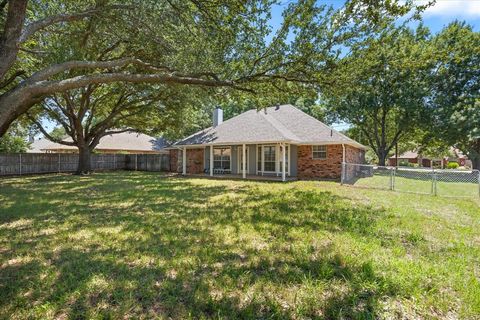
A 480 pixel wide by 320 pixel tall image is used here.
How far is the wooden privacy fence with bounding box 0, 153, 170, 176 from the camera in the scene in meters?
17.8

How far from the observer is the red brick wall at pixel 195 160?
64.7ft

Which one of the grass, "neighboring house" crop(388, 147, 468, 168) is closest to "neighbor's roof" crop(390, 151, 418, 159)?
"neighboring house" crop(388, 147, 468, 168)

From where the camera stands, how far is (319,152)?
16031 mm

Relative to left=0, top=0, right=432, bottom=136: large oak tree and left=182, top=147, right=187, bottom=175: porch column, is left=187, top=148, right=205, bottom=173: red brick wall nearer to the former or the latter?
left=182, top=147, right=187, bottom=175: porch column

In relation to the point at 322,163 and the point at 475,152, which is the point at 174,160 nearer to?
Result: the point at 322,163

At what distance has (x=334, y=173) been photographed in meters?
15.5

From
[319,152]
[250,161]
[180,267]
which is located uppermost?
[319,152]

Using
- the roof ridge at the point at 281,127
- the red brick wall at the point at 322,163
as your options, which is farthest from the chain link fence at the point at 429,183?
the roof ridge at the point at 281,127

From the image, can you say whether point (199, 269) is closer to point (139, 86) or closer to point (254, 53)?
point (254, 53)

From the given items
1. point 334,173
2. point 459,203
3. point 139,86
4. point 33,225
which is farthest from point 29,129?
point 459,203

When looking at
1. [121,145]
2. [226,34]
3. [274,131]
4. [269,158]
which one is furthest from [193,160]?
[121,145]

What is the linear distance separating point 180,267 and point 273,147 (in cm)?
1373

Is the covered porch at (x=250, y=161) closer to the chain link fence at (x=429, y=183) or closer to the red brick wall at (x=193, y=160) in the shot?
the red brick wall at (x=193, y=160)

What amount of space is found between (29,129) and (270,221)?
23.8 metres
